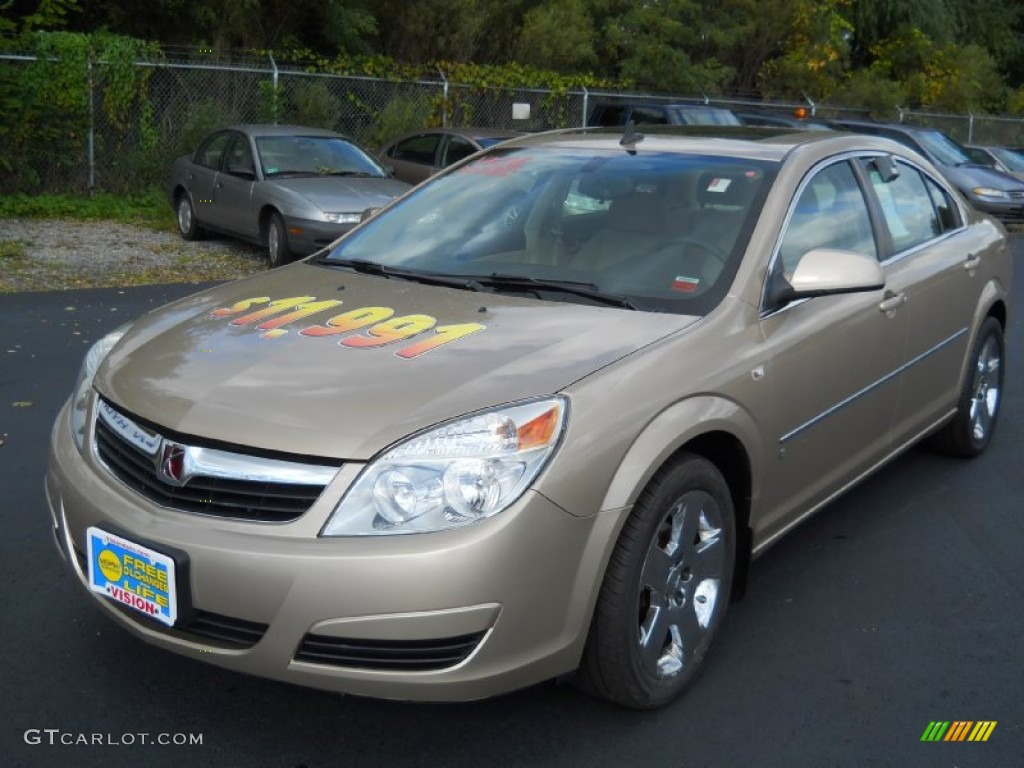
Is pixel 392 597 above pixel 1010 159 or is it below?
above

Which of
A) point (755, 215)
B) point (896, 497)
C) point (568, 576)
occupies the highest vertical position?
point (755, 215)

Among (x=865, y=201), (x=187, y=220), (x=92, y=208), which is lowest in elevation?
(x=92, y=208)

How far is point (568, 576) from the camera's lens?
9.71 feet

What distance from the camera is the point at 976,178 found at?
1814 cm

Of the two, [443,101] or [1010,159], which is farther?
[1010,159]

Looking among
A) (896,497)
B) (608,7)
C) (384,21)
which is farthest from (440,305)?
(608,7)

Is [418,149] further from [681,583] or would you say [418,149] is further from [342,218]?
[681,583]

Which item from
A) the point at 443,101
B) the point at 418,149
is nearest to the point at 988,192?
the point at 418,149

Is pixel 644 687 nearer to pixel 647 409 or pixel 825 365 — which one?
pixel 647 409

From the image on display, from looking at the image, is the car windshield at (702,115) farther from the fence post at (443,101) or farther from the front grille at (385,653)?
the front grille at (385,653)

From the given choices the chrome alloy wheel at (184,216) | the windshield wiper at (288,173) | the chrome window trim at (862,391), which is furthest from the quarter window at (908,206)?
the chrome alloy wheel at (184,216)

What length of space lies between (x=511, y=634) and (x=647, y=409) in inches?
28.5

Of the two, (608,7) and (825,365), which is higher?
(608,7)

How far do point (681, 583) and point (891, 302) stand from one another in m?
1.67
